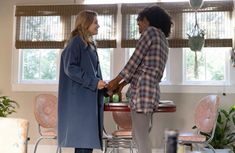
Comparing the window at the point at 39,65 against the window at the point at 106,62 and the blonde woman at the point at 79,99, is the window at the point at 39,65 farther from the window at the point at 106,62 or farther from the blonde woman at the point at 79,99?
the blonde woman at the point at 79,99

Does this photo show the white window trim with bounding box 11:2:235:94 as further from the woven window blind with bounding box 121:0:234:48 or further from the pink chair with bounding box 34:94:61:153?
the pink chair with bounding box 34:94:61:153

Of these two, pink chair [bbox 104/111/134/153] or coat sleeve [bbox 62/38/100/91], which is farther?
pink chair [bbox 104/111/134/153]

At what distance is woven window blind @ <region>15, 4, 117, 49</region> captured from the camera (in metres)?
4.56

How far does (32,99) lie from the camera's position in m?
4.67

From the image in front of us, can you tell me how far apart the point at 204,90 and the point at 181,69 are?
43 centimetres

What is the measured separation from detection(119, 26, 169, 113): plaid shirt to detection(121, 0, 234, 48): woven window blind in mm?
2157

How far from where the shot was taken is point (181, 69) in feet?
14.5

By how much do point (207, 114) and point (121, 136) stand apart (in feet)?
3.19

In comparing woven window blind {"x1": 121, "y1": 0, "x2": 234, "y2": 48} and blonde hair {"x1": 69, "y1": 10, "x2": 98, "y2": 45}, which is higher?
woven window blind {"x1": 121, "y1": 0, "x2": 234, "y2": 48}

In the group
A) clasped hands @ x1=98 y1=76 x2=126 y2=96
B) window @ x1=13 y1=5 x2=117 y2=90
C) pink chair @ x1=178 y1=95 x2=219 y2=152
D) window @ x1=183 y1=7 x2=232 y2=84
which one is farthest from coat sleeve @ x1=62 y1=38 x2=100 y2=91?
window @ x1=183 y1=7 x2=232 y2=84

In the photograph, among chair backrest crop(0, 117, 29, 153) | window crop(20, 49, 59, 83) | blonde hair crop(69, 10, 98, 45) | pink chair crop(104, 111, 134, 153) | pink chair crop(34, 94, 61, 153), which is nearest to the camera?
chair backrest crop(0, 117, 29, 153)

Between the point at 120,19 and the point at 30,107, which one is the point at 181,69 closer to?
the point at 120,19

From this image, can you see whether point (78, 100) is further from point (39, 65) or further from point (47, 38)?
point (39, 65)

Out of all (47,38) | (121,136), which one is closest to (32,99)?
(47,38)
